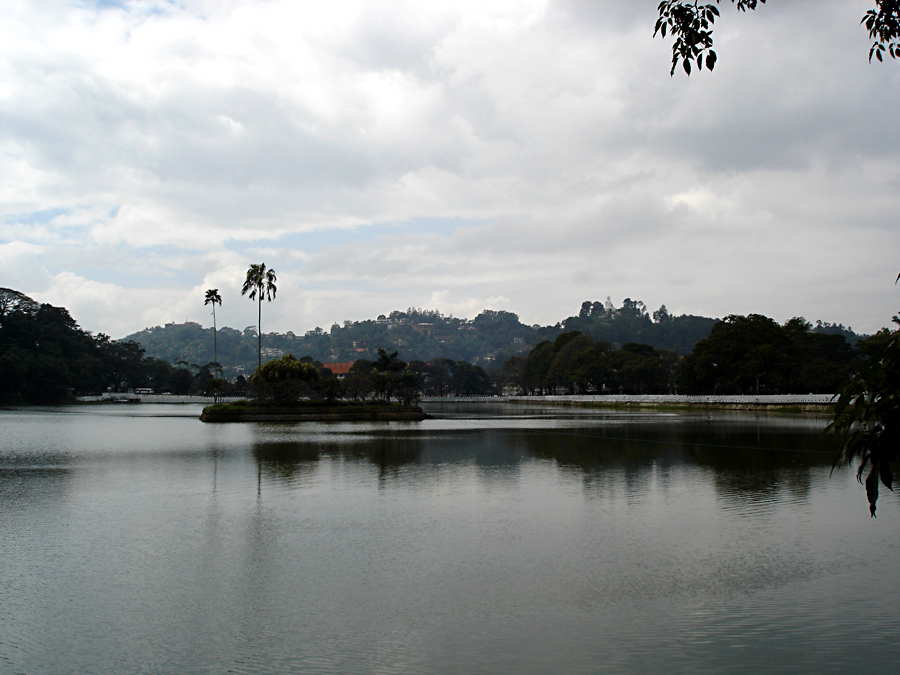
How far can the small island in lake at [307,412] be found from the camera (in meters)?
49.7

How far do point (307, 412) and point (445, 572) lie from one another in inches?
1672

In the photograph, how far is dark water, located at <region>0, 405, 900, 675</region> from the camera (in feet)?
23.5

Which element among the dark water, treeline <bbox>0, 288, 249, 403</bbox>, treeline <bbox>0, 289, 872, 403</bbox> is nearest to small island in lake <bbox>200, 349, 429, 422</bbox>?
treeline <bbox>0, 289, 872, 403</bbox>

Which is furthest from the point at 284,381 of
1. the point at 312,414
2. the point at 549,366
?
the point at 549,366

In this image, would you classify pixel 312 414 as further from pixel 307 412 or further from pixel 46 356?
pixel 46 356

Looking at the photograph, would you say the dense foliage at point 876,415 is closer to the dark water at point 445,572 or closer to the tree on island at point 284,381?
the dark water at point 445,572

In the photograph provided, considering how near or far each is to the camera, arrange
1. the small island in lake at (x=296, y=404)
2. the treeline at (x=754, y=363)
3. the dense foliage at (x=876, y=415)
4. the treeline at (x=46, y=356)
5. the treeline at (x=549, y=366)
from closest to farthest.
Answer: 1. the dense foliage at (x=876, y=415)
2. the small island in lake at (x=296, y=404)
3. the treeline at (x=754, y=363)
4. the treeline at (x=549, y=366)
5. the treeline at (x=46, y=356)

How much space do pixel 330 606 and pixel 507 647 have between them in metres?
2.41

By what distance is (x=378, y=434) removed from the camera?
124 ft

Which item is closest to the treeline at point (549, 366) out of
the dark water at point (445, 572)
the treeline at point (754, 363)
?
the treeline at point (754, 363)

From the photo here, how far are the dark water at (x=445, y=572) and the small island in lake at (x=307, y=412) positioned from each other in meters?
29.0

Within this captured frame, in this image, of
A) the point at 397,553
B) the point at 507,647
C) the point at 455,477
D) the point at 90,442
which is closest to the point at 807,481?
the point at 455,477

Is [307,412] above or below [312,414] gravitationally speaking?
above

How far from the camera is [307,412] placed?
51.2 meters
